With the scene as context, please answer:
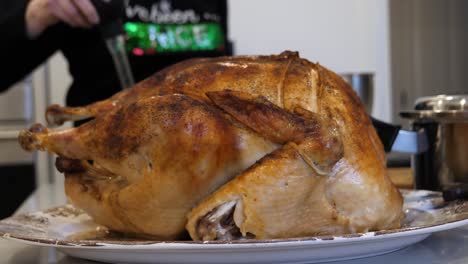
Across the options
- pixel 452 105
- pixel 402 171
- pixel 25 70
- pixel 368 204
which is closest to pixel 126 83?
pixel 25 70

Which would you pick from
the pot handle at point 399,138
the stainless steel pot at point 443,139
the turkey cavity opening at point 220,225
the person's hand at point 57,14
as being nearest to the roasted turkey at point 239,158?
the turkey cavity opening at point 220,225

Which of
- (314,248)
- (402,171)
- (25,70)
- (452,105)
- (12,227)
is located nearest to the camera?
(314,248)

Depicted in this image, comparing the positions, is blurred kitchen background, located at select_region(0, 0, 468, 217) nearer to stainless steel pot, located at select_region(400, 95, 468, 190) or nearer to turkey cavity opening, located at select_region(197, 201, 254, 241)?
stainless steel pot, located at select_region(400, 95, 468, 190)

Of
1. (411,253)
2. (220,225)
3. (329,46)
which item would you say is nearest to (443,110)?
(411,253)

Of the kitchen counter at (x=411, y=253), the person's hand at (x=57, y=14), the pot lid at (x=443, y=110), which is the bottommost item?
the kitchen counter at (x=411, y=253)

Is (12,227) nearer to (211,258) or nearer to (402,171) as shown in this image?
(211,258)

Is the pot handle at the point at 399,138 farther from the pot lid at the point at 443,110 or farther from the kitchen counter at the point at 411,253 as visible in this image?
the kitchen counter at the point at 411,253

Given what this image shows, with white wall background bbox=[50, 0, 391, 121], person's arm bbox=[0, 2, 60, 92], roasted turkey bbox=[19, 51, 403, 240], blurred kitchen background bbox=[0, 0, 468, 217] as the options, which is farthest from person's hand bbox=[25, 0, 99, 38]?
white wall background bbox=[50, 0, 391, 121]
